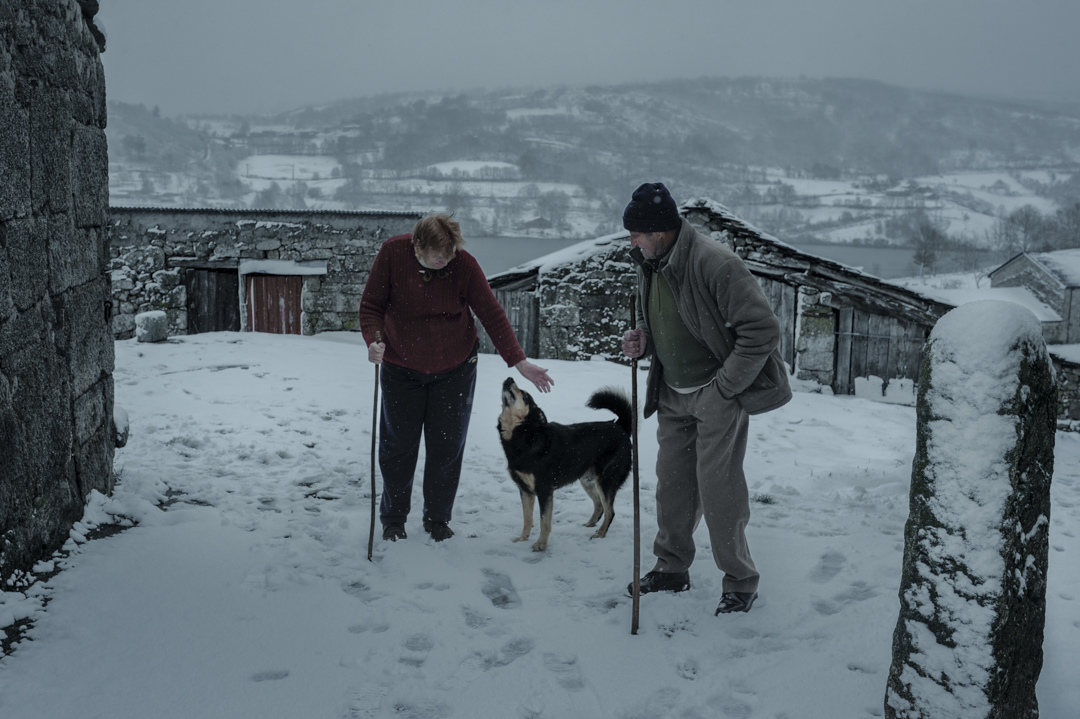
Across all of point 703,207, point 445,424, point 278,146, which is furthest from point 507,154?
point 445,424

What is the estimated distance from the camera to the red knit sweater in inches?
141

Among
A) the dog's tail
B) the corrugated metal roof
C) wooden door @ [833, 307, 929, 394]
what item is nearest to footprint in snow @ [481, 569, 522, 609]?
the dog's tail

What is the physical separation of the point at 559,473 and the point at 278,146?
261 ft

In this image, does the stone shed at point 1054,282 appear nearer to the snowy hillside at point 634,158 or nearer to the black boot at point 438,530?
the snowy hillside at point 634,158

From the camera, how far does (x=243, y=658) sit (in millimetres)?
2611

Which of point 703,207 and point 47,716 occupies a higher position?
point 703,207

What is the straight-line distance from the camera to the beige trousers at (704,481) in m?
2.92

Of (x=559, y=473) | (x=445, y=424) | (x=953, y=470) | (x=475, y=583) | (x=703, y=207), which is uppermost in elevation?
(x=703, y=207)

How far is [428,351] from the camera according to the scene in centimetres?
362

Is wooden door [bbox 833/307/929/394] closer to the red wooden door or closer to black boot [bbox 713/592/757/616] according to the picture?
black boot [bbox 713/592/757/616]

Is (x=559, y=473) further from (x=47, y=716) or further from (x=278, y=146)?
(x=278, y=146)

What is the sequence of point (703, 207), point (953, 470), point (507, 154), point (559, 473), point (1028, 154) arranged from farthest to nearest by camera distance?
point (1028, 154) < point (507, 154) < point (703, 207) < point (559, 473) < point (953, 470)

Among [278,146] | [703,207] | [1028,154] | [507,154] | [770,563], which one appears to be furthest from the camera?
[1028,154]

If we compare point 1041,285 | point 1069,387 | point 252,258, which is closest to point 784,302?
point 252,258
